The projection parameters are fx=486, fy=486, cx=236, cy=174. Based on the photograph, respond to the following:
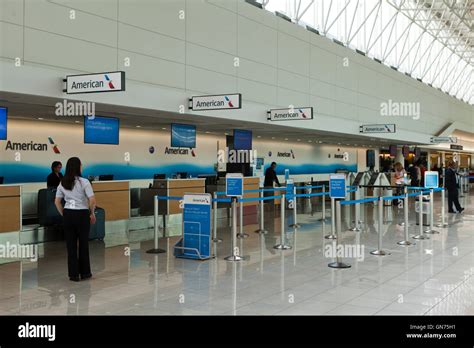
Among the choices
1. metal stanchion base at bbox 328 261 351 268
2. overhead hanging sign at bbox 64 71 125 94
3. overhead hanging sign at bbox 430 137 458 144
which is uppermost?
overhead hanging sign at bbox 430 137 458 144

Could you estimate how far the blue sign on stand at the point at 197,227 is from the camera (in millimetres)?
8812

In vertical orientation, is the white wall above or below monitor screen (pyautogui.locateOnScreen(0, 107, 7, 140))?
above

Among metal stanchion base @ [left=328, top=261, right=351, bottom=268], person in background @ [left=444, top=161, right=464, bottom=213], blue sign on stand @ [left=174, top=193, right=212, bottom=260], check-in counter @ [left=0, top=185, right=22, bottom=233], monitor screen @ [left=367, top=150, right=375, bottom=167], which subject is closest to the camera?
metal stanchion base @ [left=328, top=261, right=351, bottom=268]

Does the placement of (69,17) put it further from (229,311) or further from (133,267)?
(229,311)

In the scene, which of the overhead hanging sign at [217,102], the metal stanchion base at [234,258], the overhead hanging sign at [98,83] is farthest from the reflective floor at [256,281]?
the overhead hanging sign at [217,102]

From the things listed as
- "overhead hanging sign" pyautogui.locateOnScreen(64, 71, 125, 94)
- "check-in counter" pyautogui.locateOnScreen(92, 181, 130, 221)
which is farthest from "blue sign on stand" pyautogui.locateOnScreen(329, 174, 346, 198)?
"check-in counter" pyautogui.locateOnScreen(92, 181, 130, 221)

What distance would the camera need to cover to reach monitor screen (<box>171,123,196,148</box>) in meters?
14.3

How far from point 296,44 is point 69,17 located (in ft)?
33.4

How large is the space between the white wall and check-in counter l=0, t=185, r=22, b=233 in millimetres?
2026

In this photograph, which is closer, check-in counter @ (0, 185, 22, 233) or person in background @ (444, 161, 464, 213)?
check-in counter @ (0, 185, 22, 233)

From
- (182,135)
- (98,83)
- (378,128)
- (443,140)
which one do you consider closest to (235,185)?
(98,83)

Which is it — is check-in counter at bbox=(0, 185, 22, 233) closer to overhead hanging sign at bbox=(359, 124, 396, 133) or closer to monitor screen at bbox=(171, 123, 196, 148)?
monitor screen at bbox=(171, 123, 196, 148)

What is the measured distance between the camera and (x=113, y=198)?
12.5 m
